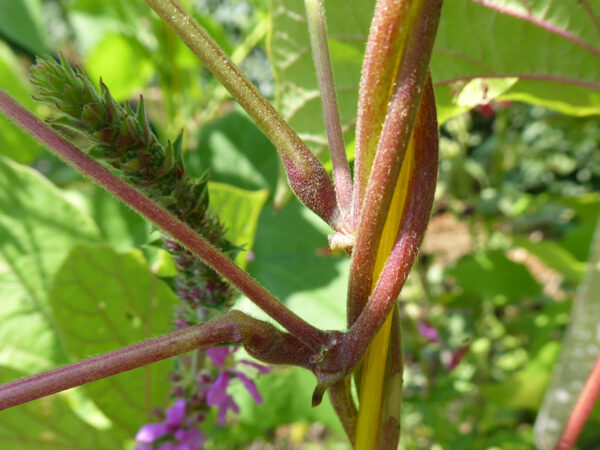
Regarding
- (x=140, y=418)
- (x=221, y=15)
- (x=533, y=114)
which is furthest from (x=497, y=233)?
(x=221, y=15)

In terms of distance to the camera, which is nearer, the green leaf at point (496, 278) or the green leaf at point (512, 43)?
the green leaf at point (512, 43)

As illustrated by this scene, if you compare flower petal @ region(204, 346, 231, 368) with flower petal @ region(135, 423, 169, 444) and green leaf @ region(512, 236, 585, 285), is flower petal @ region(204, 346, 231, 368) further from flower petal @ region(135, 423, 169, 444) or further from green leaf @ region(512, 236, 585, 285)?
green leaf @ region(512, 236, 585, 285)

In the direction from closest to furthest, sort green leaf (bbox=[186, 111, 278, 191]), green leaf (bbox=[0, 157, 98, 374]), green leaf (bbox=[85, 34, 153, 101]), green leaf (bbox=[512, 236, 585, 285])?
1. green leaf (bbox=[0, 157, 98, 374])
2. green leaf (bbox=[512, 236, 585, 285])
3. green leaf (bbox=[186, 111, 278, 191])
4. green leaf (bbox=[85, 34, 153, 101])

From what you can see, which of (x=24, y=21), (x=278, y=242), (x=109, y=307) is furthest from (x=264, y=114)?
(x=24, y=21)

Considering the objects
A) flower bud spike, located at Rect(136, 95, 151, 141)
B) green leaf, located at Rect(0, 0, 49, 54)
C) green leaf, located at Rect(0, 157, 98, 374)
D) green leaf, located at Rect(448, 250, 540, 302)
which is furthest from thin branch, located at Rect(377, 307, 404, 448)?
green leaf, located at Rect(0, 0, 49, 54)

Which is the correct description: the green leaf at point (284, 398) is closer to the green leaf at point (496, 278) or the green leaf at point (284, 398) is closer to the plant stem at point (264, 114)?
the plant stem at point (264, 114)

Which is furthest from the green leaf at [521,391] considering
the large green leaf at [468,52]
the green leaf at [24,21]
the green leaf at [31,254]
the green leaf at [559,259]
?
the green leaf at [24,21]

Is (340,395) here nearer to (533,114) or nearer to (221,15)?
(533,114)
